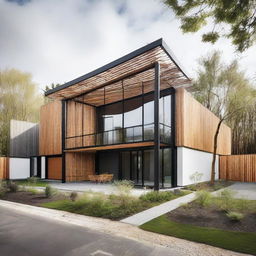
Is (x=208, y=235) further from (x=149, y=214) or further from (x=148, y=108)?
(x=148, y=108)

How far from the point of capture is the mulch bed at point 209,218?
4.86 m

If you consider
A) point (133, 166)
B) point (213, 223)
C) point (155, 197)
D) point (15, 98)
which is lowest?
point (155, 197)

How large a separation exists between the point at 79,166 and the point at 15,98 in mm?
14210

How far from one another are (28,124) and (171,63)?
50.7ft

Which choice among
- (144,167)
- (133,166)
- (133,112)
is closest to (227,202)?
(144,167)

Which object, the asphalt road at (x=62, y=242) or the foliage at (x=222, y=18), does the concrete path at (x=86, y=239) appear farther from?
the foliage at (x=222, y=18)

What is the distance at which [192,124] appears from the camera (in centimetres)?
1310

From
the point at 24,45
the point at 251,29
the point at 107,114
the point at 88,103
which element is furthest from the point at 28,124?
the point at 251,29

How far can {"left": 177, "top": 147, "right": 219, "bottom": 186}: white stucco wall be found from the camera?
11.6 m

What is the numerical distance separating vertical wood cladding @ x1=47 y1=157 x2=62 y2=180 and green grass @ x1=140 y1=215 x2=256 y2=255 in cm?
1305

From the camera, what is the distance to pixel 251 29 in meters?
5.28

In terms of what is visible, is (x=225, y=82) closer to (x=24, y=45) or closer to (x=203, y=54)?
(x=203, y=54)

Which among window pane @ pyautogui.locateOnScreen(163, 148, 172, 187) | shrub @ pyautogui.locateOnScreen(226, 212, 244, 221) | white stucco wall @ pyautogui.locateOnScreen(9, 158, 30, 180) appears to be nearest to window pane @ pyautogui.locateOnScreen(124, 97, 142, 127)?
window pane @ pyautogui.locateOnScreen(163, 148, 172, 187)

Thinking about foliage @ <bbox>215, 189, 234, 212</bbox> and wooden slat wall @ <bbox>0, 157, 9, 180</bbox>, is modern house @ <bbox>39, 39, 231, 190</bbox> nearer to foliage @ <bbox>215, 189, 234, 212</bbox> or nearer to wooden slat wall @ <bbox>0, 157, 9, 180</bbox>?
wooden slat wall @ <bbox>0, 157, 9, 180</bbox>
